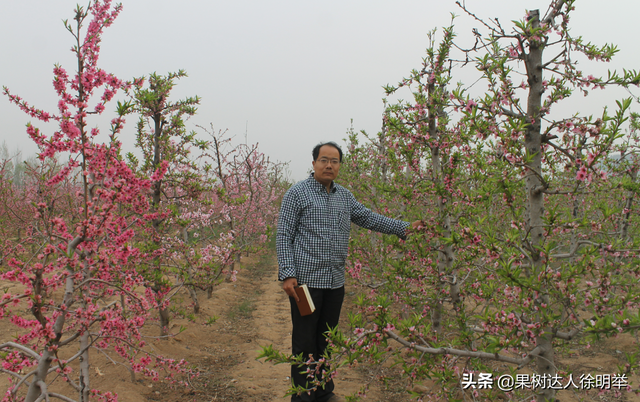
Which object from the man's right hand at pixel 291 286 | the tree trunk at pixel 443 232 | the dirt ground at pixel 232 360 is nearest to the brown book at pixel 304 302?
the man's right hand at pixel 291 286

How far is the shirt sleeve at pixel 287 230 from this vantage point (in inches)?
129

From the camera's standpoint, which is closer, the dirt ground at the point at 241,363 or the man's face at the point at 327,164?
the man's face at the point at 327,164

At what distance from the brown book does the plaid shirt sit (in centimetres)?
17

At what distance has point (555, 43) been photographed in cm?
247

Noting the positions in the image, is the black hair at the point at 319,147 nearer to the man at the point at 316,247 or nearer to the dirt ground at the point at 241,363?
the man at the point at 316,247

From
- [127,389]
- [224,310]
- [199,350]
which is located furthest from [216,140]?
[127,389]

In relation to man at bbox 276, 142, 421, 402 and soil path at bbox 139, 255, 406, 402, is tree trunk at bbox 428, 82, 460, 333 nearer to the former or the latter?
man at bbox 276, 142, 421, 402

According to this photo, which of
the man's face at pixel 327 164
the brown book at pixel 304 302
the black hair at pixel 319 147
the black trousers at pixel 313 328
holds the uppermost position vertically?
the black hair at pixel 319 147

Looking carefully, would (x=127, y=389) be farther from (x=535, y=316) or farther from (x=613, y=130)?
(x=613, y=130)

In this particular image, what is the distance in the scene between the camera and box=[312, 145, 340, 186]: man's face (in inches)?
136

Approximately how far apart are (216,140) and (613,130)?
A: 24.4 feet

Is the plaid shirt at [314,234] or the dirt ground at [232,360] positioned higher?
the plaid shirt at [314,234]

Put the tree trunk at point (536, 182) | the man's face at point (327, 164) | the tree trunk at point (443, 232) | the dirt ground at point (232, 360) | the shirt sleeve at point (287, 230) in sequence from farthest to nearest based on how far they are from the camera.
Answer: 1. the dirt ground at point (232, 360)
2. the tree trunk at point (443, 232)
3. the man's face at point (327, 164)
4. the shirt sleeve at point (287, 230)
5. the tree trunk at point (536, 182)

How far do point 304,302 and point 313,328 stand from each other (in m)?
0.39
